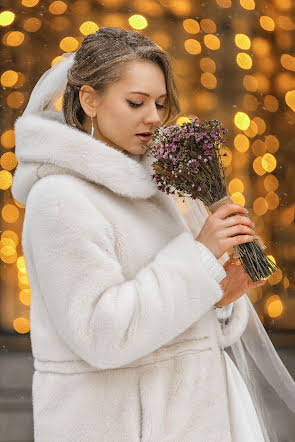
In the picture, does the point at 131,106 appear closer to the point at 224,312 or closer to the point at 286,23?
the point at 224,312

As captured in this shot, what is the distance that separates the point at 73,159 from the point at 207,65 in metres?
2.00

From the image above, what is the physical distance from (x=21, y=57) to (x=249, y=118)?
109 cm

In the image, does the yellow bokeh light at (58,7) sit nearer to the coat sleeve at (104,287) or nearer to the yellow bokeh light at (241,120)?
the yellow bokeh light at (241,120)

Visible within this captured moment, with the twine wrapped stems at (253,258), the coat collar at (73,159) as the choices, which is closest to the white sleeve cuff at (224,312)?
the twine wrapped stems at (253,258)

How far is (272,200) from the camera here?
2863mm

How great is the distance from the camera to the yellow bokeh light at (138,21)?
9.32 feet

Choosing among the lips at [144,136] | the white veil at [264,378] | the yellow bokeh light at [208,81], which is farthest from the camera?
the yellow bokeh light at [208,81]

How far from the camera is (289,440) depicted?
130cm

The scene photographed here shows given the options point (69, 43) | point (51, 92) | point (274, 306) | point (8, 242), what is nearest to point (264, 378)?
point (51, 92)

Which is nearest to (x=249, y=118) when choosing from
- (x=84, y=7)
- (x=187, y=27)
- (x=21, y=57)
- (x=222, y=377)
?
(x=187, y=27)

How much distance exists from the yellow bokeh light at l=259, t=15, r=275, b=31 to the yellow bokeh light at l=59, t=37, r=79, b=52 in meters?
0.86

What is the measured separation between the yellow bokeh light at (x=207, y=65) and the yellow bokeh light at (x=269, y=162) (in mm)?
473

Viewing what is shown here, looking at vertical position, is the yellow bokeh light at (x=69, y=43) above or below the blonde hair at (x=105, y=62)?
below

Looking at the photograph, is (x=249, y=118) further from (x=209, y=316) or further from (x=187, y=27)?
(x=209, y=316)
